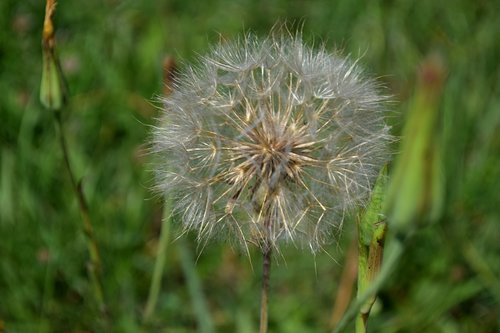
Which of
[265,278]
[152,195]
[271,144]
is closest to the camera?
[265,278]

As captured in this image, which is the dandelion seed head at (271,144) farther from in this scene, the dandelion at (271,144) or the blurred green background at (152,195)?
the blurred green background at (152,195)

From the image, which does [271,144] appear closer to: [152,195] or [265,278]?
[265,278]

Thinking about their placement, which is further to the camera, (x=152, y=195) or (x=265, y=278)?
(x=152, y=195)

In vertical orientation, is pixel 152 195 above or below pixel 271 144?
below

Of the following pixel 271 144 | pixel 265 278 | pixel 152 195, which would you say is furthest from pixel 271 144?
pixel 152 195

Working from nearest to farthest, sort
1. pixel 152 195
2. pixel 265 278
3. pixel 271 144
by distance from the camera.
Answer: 1. pixel 265 278
2. pixel 271 144
3. pixel 152 195

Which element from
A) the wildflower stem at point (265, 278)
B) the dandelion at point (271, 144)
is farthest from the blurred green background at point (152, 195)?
the wildflower stem at point (265, 278)

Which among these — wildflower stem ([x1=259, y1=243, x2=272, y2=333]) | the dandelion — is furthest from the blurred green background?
wildflower stem ([x1=259, y1=243, x2=272, y2=333])
